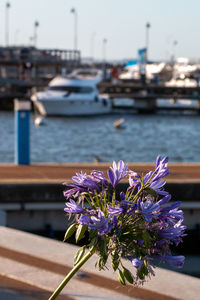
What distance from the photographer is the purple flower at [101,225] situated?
9.12 feet

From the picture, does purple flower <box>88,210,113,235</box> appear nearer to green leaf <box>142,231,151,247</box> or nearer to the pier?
green leaf <box>142,231,151,247</box>

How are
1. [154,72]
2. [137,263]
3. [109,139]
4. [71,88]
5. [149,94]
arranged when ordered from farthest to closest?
1. [154,72]
2. [149,94]
3. [71,88]
4. [109,139]
5. [137,263]

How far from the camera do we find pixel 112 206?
112 inches

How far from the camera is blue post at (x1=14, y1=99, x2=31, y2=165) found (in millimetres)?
13055

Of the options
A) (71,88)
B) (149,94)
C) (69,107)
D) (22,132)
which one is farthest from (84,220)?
(149,94)

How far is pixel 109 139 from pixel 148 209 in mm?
52213

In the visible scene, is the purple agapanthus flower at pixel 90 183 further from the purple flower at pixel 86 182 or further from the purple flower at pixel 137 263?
the purple flower at pixel 137 263

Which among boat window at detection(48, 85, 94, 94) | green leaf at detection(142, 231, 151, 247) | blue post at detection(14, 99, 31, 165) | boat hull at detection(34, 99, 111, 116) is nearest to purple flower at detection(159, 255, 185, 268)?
green leaf at detection(142, 231, 151, 247)

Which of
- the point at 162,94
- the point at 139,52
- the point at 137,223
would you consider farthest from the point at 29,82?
the point at 137,223

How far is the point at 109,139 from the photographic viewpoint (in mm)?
55000

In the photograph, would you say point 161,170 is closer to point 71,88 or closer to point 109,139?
point 109,139

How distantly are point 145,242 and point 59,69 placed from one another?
108080 millimetres

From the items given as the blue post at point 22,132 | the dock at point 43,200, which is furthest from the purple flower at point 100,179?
the blue post at point 22,132

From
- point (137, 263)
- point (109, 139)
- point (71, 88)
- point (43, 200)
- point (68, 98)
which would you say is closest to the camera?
point (137, 263)
